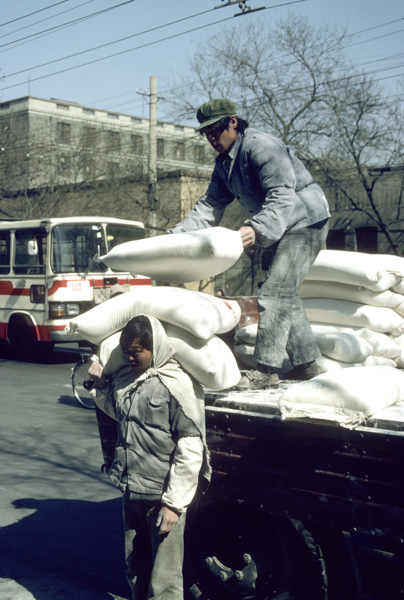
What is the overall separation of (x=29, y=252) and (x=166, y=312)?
1227 cm

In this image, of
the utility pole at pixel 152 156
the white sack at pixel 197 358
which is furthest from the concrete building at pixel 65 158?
the white sack at pixel 197 358

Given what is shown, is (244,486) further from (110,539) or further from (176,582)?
(110,539)

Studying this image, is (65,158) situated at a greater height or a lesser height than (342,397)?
greater

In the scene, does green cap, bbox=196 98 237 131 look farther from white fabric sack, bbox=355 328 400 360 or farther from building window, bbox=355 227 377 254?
building window, bbox=355 227 377 254

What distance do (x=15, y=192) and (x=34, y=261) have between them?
16427 mm

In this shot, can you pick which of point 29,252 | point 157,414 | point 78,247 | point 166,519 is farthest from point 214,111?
point 29,252

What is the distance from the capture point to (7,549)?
4.90m

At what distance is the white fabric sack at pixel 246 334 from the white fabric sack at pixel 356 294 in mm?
663

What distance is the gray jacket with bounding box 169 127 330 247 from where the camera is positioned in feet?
13.6

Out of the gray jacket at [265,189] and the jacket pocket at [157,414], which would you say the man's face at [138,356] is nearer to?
the jacket pocket at [157,414]

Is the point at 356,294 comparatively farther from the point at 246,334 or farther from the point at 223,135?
the point at 223,135

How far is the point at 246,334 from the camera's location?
16.4 feet

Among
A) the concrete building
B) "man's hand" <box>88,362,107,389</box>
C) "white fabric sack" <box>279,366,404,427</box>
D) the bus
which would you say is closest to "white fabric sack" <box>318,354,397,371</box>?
"white fabric sack" <box>279,366,404,427</box>

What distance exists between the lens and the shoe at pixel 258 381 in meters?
4.11
